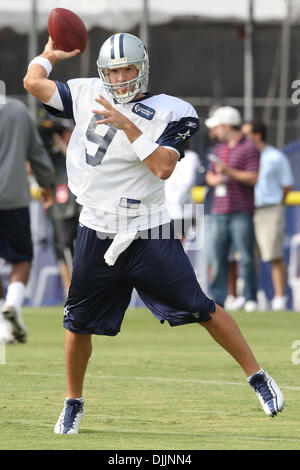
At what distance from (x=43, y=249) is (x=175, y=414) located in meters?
9.44

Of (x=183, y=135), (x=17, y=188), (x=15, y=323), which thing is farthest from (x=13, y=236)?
(x=183, y=135)

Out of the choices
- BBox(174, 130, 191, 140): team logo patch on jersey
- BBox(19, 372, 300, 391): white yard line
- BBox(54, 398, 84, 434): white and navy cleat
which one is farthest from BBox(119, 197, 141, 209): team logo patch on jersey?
BBox(19, 372, 300, 391): white yard line

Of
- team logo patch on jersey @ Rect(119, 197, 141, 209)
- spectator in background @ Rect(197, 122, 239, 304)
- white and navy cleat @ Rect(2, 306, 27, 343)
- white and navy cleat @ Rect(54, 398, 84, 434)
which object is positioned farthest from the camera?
spectator in background @ Rect(197, 122, 239, 304)

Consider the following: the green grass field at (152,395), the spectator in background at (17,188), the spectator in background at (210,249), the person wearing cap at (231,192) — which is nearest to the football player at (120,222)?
the green grass field at (152,395)

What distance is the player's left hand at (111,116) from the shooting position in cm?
601

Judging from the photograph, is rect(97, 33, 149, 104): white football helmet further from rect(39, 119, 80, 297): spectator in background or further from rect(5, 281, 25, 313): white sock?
rect(39, 119, 80, 297): spectator in background

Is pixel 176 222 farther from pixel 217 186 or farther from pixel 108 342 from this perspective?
pixel 108 342

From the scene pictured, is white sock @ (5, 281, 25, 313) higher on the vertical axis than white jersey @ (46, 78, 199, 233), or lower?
lower

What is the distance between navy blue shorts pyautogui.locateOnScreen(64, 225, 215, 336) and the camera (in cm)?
637

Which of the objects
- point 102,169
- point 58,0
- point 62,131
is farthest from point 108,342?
point 58,0

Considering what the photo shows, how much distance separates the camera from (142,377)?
8.59m

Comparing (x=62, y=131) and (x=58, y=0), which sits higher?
(x=58, y=0)

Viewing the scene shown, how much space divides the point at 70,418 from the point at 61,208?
28.8ft

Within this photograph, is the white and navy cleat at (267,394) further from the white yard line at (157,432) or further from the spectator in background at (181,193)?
the spectator in background at (181,193)
